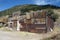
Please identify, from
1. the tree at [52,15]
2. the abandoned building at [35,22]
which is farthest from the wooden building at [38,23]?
the tree at [52,15]

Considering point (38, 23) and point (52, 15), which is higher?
point (52, 15)

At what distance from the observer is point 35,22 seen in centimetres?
965

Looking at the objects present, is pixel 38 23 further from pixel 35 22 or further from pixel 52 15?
pixel 52 15

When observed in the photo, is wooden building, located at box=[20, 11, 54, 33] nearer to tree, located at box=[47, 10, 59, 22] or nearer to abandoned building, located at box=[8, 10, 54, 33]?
abandoned building, located at box=[8, 10, 54, 33]

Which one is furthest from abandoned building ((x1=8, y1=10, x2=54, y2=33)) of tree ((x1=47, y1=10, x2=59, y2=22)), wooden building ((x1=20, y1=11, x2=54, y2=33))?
tree ((x1=47, y1=10, x2=59, y2=22))

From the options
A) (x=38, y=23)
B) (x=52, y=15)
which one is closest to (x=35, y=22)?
(x=38, y=23)

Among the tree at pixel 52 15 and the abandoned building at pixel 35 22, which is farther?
the tree at pixel 52 15

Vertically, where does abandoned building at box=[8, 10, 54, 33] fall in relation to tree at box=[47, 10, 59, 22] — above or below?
below

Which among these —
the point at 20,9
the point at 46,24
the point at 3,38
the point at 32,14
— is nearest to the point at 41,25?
the point at 46,24

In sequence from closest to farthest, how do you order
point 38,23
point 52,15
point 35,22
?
point 38,23 → point 35,22 → point 52,15

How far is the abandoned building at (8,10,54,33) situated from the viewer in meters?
9.44

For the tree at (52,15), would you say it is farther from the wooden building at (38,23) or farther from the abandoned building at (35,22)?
the wooden building at (38,23)

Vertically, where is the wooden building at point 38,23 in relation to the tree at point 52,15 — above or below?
below

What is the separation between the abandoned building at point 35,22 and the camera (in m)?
9.44
